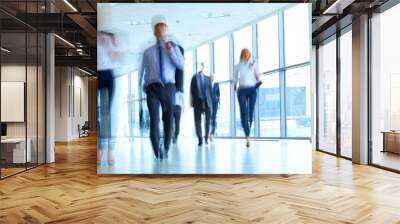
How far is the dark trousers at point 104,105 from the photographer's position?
20.1 feet

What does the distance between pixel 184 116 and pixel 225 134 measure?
0.74 meters

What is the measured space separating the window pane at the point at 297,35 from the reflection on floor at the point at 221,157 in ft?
4.52

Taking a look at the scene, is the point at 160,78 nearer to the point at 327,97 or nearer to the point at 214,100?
the point at 214,100

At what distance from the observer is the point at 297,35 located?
20.1 feet

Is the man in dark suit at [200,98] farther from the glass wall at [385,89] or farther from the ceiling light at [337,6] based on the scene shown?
the glass wall at [385,89]

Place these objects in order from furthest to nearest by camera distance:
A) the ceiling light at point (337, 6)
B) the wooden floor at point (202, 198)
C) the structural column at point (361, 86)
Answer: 1. the structural column at point (361, 86)
2. the ceiling light at point (337, 6)
3. the wooden floor at point (202, 198)

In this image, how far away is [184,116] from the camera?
6156 millimetres

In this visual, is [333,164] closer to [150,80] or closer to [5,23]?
[150,80]

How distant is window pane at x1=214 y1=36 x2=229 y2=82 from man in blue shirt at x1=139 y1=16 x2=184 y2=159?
1.91 feet

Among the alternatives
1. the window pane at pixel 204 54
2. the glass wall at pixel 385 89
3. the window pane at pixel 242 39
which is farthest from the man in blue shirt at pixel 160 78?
the glass wall at pixel 385 89

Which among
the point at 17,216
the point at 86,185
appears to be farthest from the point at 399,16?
the point at 17,216

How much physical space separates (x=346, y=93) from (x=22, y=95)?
7054 millimetres

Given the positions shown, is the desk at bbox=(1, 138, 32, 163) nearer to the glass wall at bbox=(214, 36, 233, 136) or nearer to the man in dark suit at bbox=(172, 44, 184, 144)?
the man in dark suit at bbox=(172, 44, 184, 144)

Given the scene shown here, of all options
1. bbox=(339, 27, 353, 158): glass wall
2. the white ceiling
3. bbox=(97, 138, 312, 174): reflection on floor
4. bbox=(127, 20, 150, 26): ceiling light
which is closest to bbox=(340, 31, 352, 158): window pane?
bbox=(339, 27, 353, 158): glass wall
